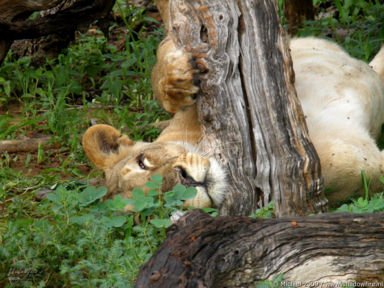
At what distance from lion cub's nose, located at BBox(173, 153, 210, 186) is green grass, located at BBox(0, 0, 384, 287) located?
201 millimetres

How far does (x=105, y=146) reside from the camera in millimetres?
4801

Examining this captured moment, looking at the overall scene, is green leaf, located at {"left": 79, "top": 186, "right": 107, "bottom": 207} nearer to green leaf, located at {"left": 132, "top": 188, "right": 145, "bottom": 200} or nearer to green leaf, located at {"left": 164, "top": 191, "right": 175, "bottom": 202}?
green leaf, located at {"left": 132, "top": 188, "right": 145, "bottom": 200}

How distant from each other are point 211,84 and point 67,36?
3811 mm

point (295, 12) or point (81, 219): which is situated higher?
point (295, 12)

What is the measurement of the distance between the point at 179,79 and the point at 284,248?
150cm

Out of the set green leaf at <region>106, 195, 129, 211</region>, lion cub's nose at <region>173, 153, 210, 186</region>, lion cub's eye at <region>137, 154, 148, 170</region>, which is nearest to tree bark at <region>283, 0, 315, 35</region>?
lion cub's eye at <region>137, 154, 148, 170</region>

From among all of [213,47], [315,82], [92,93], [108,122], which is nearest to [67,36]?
[92,93]

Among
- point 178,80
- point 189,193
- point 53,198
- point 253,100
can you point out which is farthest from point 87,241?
point 253,100

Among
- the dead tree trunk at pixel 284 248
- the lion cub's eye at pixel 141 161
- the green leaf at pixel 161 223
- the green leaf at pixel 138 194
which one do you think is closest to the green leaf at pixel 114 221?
the green leaf at pixel 138 194

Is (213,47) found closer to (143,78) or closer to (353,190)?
(353,190)

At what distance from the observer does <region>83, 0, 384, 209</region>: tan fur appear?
152 inches

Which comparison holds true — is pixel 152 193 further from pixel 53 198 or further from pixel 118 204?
pixel 53 198

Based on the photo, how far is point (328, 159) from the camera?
413 centimetres

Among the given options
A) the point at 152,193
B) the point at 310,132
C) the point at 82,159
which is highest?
the point at 310,132
